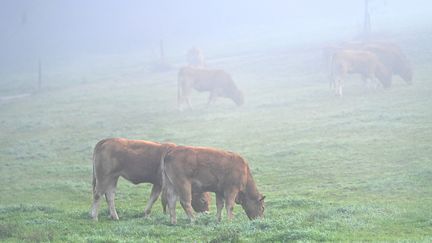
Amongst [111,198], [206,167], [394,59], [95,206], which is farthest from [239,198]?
[394,59]

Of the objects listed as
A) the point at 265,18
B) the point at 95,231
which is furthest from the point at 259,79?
the point at 265,18

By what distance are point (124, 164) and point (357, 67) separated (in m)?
21.2

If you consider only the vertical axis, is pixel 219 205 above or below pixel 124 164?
below

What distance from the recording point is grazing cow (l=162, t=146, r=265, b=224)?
42.9 ft

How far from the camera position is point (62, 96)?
45000 millimetres

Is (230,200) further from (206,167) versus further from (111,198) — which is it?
(111,198)

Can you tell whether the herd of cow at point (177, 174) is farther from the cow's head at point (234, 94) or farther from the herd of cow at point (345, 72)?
the cow's head at point (234, 94)

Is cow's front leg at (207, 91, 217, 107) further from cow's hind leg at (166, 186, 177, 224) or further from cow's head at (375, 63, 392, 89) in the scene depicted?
cow's hind leg at (166, 186, 177, 224)

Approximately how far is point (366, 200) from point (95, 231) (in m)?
6.50

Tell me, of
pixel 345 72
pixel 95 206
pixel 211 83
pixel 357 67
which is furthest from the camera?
pixel 211 83

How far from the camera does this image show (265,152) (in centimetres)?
2291

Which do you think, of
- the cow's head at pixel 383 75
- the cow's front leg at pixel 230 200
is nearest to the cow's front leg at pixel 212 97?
the cow's head at pixel 383 75

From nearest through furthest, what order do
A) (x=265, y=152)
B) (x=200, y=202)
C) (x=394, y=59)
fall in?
1. (x=200, y=202)
2. (x=265, y=152)
3. (x=394, y=59)

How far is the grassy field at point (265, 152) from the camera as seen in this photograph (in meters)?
12.1
